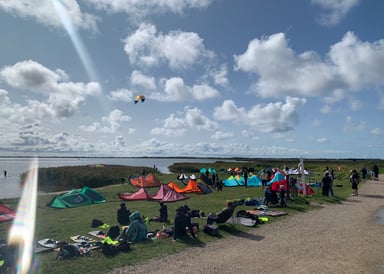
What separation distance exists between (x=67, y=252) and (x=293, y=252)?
700cm

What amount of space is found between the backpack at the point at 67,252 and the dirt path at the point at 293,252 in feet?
6.19

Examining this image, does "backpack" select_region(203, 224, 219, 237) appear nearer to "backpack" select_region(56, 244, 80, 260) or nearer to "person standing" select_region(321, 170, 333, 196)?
"backpack" select_region(56, 244, 80, 260)

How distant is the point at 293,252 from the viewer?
380 inches

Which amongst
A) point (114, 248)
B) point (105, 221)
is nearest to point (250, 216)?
point (114, 248)

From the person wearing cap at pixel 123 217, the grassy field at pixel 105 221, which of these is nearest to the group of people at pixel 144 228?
the grassy field at pixel 105 221

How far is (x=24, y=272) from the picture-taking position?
809cm

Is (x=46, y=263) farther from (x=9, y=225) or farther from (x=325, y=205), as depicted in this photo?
(x=325, y=205)

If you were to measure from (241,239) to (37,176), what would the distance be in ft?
146

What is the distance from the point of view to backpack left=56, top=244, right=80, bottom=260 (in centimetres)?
922

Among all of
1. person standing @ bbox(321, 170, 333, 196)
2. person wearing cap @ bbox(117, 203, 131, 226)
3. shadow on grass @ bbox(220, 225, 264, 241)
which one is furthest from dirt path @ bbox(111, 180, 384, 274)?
person standing @ bbox(321, 170, 333, 196)

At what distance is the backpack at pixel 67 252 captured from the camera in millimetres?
9219

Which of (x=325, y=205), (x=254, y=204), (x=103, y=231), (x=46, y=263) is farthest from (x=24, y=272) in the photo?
(x=325, y=205)

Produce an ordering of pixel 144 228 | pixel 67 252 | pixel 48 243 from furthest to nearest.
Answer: pixel 144 228, pixel 48 243, pixel 67 252

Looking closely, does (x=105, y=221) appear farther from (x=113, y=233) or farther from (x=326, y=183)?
(x=326, y=183)
